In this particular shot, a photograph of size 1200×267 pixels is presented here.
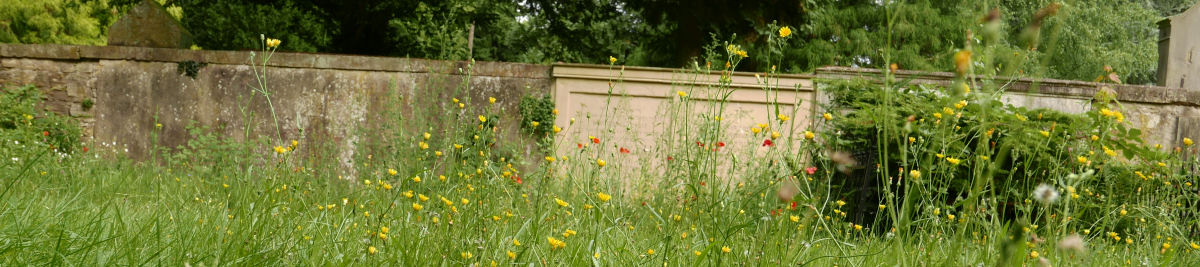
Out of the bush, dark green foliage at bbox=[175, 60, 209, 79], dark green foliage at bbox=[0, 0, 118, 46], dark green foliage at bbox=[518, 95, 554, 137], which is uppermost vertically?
dark green foliage at bbox=[0, 0, 118, 46]

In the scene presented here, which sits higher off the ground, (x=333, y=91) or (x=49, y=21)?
(x=49, y=21)

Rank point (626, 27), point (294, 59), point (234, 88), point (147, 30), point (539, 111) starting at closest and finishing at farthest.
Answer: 1. point (539, 111)
2. point (294, 59)
3. point (234, 88)
4. point (147, 30)
5. point (626, 27)

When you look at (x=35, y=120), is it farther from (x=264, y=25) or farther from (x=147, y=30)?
(x=264, y=25)

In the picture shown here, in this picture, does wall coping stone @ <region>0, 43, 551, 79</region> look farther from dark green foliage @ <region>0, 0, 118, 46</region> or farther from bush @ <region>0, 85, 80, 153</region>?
dark green foliage @ <region>0, 0, 118, 46</region>

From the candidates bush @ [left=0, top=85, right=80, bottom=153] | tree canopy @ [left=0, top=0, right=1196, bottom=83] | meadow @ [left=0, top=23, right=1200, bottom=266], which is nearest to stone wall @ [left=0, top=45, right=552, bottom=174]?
bush @ [left=0, top=85, right=80, bottom=153]

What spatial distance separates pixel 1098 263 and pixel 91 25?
70.4 ft

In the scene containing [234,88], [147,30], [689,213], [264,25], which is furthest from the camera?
[264,25]

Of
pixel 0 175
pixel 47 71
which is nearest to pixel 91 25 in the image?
pixel 47 71

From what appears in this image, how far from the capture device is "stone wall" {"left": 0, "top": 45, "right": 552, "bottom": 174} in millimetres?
6949

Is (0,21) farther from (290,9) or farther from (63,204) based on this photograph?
(63,204)

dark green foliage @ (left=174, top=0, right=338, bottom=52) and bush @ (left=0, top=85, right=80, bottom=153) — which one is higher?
dark green foliage @ (left=174, top=0, right=338, bottom=52)

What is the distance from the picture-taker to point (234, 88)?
23.6ft

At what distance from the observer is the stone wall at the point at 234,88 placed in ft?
22.8

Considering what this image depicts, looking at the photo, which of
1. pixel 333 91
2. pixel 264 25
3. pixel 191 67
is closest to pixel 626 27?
pixel 264 25
